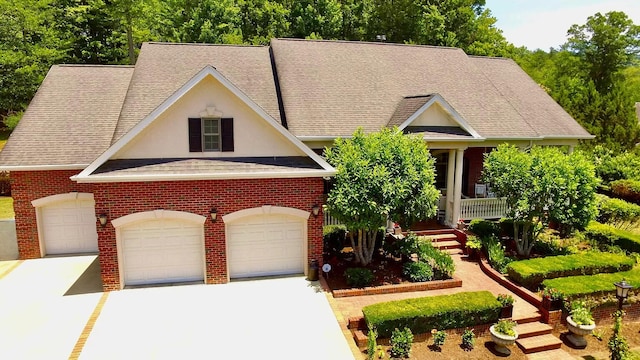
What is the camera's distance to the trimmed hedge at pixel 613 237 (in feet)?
53.1

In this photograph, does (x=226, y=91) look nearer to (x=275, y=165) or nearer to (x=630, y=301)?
(x=275, y=165)

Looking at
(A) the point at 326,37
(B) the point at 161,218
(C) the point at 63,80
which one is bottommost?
(B) the point at 161,218

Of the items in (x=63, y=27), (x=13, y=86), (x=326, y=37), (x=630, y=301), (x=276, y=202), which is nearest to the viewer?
(x=630, y=301)

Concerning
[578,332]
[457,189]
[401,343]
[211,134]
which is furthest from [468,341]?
[211,134]

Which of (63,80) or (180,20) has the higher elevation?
(180,20)

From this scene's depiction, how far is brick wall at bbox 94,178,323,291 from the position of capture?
1223cm

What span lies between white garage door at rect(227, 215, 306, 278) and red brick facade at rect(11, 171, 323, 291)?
41 centimetres

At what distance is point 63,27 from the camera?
38312 mm

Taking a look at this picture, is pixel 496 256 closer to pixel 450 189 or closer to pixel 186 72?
pixel 450 189

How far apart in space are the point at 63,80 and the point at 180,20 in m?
25.3

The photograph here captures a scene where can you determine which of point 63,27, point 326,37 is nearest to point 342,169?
point 326,37

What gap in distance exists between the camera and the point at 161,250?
12961 millimetres

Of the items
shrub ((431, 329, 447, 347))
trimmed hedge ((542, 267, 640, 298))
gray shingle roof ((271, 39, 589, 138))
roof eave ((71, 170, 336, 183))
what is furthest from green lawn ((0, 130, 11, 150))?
trimmed hedge ((542, 267, 640, 298))

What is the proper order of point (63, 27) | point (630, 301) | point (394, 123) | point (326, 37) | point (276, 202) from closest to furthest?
1. point (630, 301)
2. point (276, 202)
3. point (394, 123)
4. point (63, 27)
5. point (326, 37)
